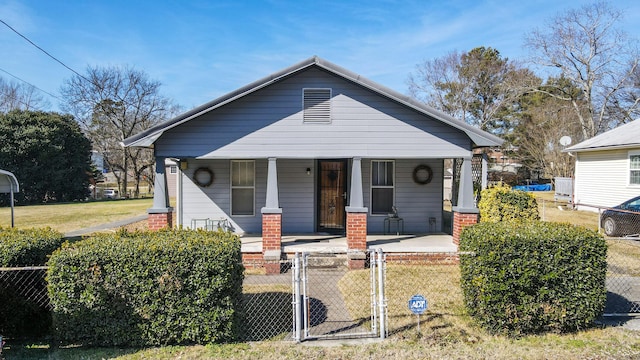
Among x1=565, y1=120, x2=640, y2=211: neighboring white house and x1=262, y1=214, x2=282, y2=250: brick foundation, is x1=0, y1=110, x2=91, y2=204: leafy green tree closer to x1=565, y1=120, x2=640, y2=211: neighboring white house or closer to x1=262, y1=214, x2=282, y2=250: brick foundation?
x1=262, y1=214, x2=282, y2=250: brick foundation

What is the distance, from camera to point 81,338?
4266 mm

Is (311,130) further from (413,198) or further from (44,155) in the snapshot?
(44,155)

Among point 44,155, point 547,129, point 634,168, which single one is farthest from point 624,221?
point 44,155

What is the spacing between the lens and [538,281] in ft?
14.9

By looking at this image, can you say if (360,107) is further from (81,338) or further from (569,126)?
(569,126)

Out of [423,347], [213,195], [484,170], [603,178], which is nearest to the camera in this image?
[423,347]

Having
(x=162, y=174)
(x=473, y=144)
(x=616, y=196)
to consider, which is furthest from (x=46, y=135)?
(x=616, y=196)

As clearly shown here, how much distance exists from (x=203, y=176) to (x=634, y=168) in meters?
17.4

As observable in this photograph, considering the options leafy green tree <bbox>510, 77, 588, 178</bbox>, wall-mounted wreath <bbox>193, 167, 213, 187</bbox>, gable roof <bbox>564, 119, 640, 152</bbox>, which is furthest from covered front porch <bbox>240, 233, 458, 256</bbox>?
leafy green tree <bbox>510, 77, 588, 178</bbox>

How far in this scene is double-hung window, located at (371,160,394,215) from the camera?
10.7 meters

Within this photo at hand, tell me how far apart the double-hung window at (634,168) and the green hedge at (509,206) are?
10512 mm

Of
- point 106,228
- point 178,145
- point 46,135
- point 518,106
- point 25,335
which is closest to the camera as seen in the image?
point 25,335

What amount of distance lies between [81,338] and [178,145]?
184 inches

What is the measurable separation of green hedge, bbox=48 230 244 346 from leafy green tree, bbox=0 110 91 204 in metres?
26.7
